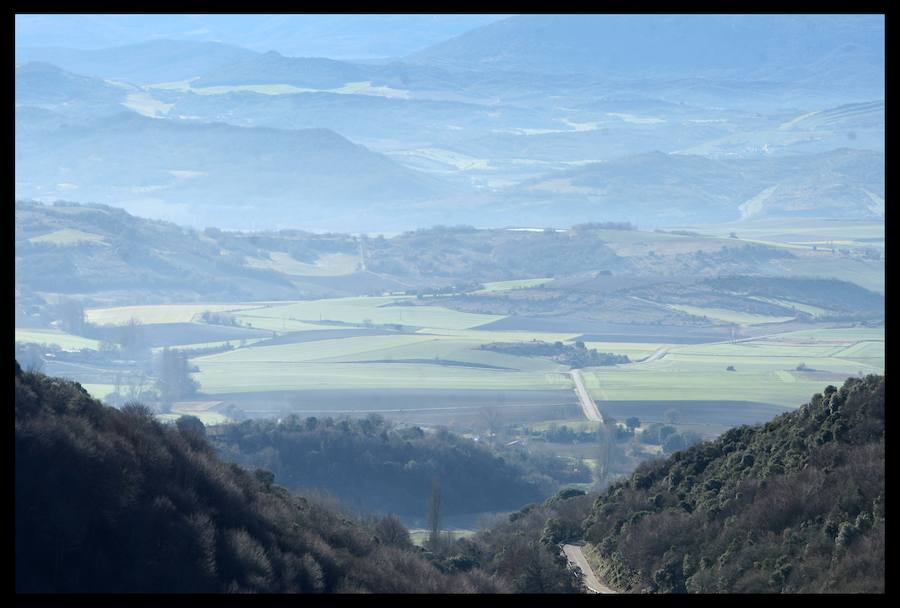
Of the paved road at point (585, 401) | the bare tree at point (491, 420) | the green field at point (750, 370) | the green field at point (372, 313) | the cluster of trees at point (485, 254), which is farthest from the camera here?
the cluster of trees at point (485, 254)

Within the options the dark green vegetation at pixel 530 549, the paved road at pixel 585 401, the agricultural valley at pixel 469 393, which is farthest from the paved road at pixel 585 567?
the paved road at pixel 585 401

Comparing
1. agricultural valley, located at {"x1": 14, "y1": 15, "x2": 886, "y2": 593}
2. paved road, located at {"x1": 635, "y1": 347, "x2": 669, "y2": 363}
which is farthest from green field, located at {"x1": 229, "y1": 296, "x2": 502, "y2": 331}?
paved road, located at {"x1": 635, "y1": 347, "x2": 669, "y2": 363}

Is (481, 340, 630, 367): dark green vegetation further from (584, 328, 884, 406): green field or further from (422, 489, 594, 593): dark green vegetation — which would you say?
(422, 489, 594, 593): dark green vegetation

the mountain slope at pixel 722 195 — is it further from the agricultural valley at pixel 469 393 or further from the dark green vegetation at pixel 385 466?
the dark green vegetation at pixel 385 466

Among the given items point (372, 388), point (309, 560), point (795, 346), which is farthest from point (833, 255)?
point (309, 560)
